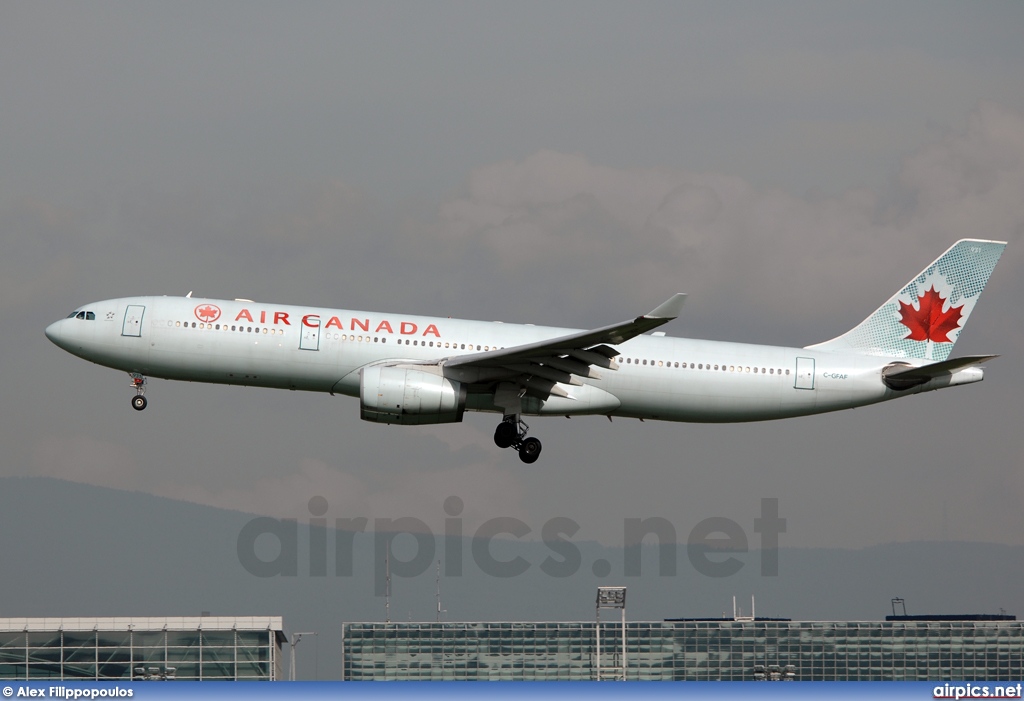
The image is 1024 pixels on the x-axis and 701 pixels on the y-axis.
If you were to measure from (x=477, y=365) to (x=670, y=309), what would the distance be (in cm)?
679

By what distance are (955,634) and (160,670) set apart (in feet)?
170

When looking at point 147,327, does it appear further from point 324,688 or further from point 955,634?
point 955,634

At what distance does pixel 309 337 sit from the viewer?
42.3m

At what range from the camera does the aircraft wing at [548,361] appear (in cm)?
4016

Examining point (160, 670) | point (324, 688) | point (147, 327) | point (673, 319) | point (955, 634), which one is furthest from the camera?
point (955, 634)

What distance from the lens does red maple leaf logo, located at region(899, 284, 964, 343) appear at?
4831 cm

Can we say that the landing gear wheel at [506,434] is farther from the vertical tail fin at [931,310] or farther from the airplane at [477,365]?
the vertical tail fin at [931,310]

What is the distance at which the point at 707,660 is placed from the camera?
83312 millimetres

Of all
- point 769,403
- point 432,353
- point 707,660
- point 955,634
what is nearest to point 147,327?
point 432,353

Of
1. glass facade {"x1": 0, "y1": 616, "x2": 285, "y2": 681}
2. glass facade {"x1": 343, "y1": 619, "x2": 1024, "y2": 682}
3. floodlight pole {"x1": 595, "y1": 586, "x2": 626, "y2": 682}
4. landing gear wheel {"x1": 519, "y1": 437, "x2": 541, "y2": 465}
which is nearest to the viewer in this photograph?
landing gear wheel {"x1": 519, "y1": 437, "x2": 541, "y2": 465}

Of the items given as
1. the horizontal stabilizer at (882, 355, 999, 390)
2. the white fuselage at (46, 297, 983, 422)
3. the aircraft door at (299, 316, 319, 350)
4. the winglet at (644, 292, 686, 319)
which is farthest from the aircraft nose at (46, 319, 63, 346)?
the horizontal stabilizer at (882, 355, 999, 390)

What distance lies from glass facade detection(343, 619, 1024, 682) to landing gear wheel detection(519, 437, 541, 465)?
121ft

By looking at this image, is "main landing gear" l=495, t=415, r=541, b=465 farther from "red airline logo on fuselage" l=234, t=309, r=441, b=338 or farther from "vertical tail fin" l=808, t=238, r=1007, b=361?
"vertical tail fin" l=808, t=238, r=1007, b=361

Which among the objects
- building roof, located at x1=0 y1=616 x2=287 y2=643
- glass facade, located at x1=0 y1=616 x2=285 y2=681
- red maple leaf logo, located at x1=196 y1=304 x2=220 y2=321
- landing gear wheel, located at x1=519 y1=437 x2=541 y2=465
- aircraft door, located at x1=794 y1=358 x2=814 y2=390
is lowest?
glass facade, located at x1=0 y1=616 x2=285 y2=681
